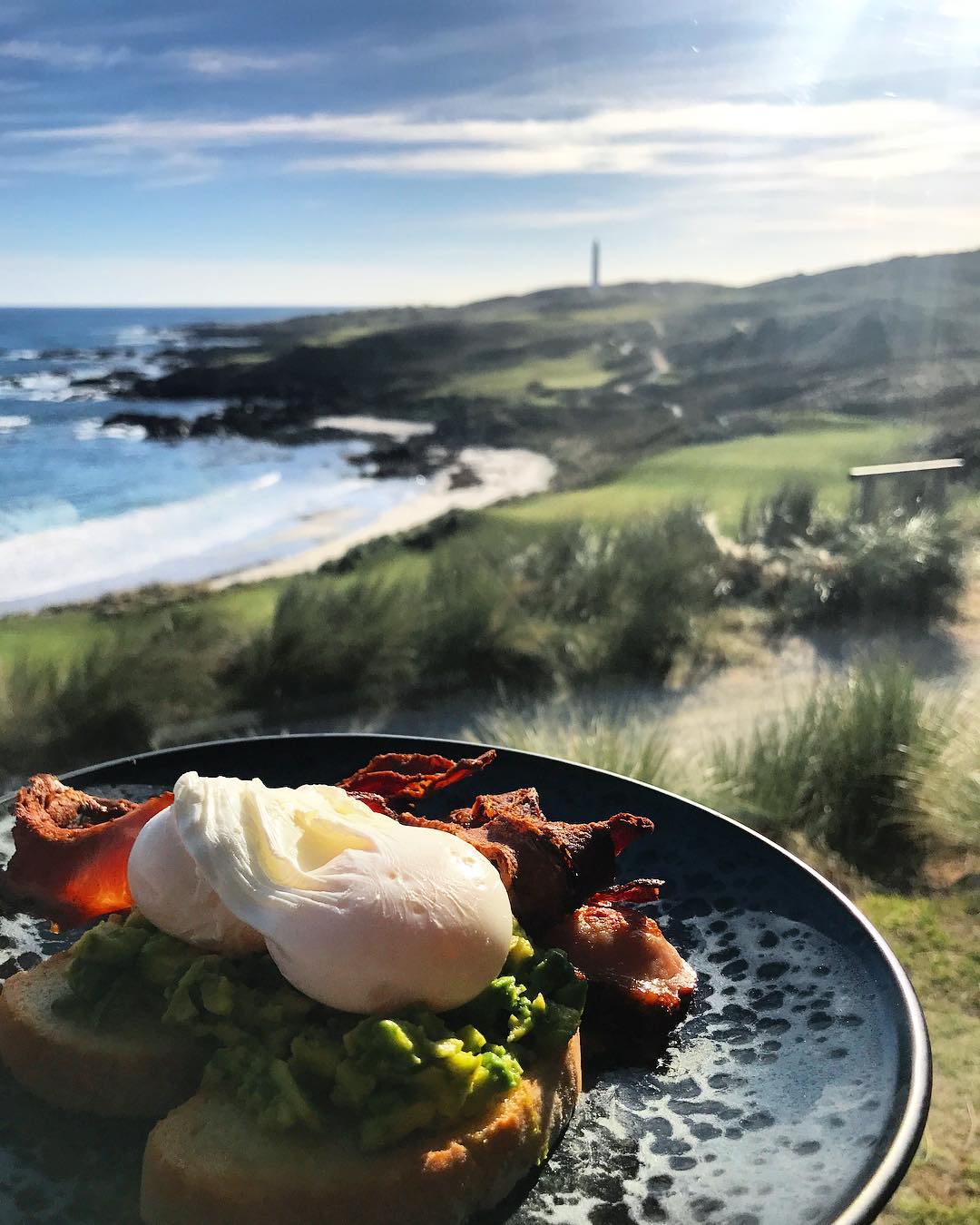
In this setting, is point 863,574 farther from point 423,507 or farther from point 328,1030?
point 328,1030

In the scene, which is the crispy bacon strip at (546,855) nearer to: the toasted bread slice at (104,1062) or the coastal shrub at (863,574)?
the toasted bread slice at (104,1062)

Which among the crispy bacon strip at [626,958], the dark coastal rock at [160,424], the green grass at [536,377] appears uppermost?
the green grass at [536,377]

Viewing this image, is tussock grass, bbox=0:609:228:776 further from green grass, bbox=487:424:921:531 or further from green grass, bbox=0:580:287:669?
green grass, bbox=487:424:921:531

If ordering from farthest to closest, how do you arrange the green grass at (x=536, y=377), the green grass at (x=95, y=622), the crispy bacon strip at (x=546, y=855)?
the green grass at (x=536, y=377) → the green grass at (x=95, y=622) → the crispy bacon strip at (x=546, y=855)

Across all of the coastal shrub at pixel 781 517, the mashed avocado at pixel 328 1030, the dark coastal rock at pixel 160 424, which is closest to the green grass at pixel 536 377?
the coastal shrub at pixel 781 517

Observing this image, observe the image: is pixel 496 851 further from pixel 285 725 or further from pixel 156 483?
pixel 156 483

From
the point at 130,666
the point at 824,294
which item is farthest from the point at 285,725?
the point at 824,294
